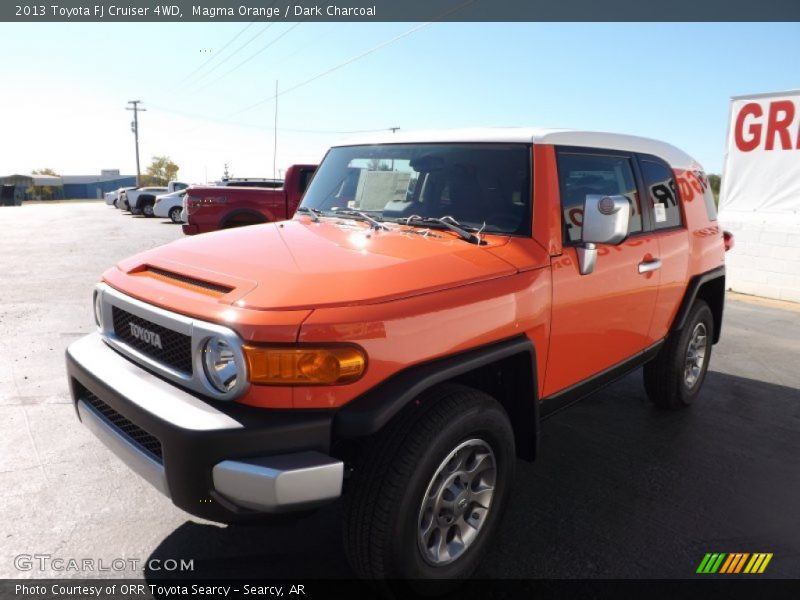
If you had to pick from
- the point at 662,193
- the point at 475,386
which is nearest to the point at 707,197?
the point at 662,193

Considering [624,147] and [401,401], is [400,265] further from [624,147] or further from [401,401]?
[624,147]

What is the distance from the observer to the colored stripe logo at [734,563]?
2686mm

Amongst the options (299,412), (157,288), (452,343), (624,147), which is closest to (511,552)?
(452,343)

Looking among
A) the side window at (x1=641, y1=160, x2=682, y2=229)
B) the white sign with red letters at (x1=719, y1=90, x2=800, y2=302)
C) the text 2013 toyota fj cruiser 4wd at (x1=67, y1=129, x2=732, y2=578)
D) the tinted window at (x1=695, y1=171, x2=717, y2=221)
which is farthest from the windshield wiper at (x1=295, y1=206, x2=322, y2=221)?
the white sign with red letters at (x1=719, y1=90, x2=800, y2=302)

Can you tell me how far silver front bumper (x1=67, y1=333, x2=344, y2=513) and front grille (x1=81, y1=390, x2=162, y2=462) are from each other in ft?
0.04

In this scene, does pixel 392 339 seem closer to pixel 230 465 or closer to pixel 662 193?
pixel 230 465

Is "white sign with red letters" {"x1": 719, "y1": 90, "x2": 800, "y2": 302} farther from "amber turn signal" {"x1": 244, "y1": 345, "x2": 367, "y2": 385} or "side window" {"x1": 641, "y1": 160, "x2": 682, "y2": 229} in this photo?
"amber turn signal" {"x1": 244, "y1": 345, "x2": 367, "y2": 385}

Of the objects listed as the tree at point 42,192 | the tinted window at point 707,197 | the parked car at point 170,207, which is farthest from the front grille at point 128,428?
the tree at point 42,192

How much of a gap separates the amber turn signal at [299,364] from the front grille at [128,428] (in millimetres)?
543

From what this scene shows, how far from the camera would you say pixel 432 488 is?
2303mm

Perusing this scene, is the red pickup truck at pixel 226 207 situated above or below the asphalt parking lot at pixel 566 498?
above

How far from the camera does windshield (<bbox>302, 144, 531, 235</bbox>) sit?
9.65 ft

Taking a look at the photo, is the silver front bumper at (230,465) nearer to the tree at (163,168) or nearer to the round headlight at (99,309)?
the round headlight at (99,309)

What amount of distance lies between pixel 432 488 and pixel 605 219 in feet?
4.81
